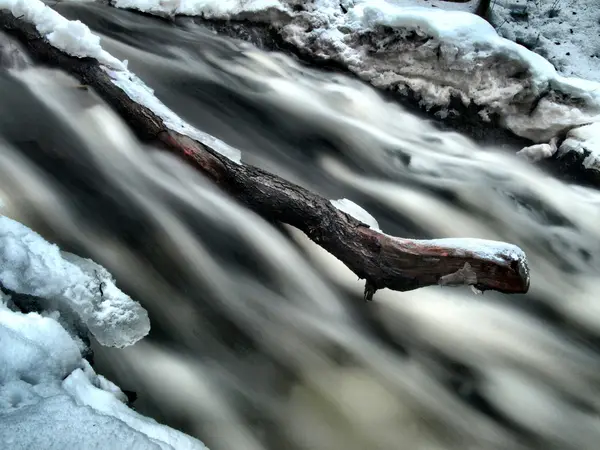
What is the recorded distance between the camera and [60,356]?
1820mm

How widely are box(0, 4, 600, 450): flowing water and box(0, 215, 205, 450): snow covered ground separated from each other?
228mm

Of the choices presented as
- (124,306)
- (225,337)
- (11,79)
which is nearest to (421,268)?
(225,337)

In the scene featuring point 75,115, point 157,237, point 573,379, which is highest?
point 75,115

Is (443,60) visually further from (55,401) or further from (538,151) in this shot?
(55,401)

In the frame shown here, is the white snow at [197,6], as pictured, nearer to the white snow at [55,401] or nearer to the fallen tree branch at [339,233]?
the fallen tree branch at [339,233]

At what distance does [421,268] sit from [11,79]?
3600 millimetres

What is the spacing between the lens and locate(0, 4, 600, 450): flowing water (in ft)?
8.16

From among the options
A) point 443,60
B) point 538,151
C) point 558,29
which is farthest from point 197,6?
point 558,29

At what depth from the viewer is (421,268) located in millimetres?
2621

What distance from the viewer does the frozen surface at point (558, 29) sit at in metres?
6.89

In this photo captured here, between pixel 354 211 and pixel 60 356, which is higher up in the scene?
pixel 60 356

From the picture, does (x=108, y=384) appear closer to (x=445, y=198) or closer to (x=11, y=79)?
(x=445, y=198)

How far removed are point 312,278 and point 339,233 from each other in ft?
1.22

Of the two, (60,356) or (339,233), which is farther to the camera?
(339,233)
